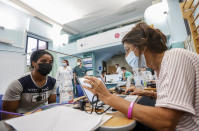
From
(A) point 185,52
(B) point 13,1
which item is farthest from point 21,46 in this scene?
(A) point 185,52

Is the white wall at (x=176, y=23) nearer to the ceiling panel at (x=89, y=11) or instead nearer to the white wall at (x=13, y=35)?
the ceiling panel at (x=89, y=11)

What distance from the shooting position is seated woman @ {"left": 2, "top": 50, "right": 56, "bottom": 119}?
34.2 inches

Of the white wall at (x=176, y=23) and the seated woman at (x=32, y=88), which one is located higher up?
the white wall at (x=176, y=23)

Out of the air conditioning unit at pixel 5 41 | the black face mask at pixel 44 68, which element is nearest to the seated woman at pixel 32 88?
the black face mask at pixel 44 68

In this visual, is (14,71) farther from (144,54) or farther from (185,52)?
(185,52)

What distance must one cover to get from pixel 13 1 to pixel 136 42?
15.2ft

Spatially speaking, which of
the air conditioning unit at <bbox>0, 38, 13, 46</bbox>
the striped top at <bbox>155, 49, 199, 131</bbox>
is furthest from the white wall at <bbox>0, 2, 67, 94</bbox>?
the striped top at <bbox>155, 49, 199, 131</bbox>

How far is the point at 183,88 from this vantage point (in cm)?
38

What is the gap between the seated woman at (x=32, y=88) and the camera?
2.85 ft

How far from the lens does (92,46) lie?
17.5 ft

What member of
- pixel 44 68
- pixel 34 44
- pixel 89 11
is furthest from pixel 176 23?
pixel 34 44

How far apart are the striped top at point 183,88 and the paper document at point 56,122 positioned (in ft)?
0.94

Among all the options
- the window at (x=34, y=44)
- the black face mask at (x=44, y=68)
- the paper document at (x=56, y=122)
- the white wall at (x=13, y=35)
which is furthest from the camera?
the window at (x=34, y=44)

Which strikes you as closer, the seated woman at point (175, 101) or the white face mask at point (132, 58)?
the seated woman at point (175, 101)
